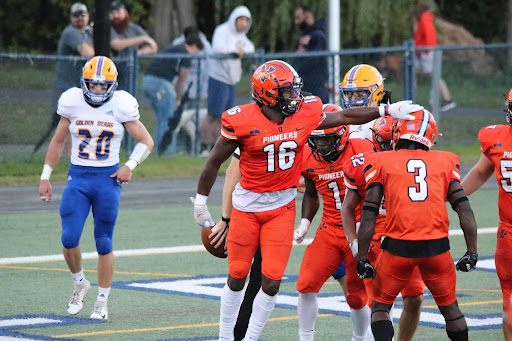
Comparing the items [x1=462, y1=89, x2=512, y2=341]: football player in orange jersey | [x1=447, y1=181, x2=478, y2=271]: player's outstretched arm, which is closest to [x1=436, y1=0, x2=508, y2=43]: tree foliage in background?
[x1=462, y1=89, x2=512, y2=341]: football player in orange jersey

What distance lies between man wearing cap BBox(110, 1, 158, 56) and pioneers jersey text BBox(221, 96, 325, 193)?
10545 mm

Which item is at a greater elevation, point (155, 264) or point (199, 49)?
point (199, 49)

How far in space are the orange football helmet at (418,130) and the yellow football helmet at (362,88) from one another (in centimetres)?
148

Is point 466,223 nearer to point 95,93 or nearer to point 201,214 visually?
point 201,214

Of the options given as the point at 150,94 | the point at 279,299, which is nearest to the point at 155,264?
the point at 279,299

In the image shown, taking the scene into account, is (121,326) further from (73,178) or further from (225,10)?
(225,10)

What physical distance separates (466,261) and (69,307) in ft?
12.1

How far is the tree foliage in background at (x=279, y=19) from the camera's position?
2948 centimetres

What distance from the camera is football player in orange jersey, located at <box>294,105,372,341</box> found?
7773 millimetres

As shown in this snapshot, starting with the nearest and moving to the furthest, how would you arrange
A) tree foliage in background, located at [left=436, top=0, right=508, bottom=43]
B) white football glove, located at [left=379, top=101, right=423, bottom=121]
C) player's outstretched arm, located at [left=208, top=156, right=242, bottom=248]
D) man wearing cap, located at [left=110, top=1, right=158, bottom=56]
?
white football glove, located at [left=379, top=101, right=423, bottom=121] → player's outstretched arm, located at [left=208, top=156, right=242, bottom=248] → man wearing cap, located at [left=110, top=1, right=158, bottom=56] → tree foliage in background, located at [left=436, top=0, right=508, bottom=43]

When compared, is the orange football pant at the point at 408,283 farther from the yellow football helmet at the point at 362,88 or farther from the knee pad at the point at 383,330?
the yellow football helmet at the point at 362,88

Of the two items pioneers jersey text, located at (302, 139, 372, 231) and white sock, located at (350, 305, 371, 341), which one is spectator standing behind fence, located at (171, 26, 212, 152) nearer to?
pioneers jersey text, located at (302, 139, 372, 231)

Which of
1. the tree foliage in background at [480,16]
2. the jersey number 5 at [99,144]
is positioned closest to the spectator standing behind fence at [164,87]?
the jersey number 5 at [99,144]

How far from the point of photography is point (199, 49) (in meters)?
18.9
